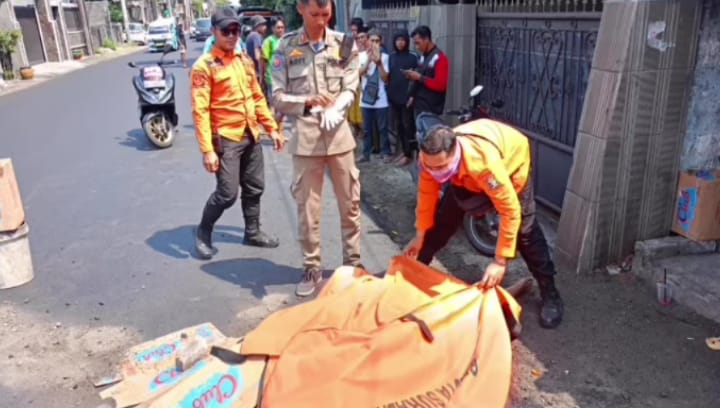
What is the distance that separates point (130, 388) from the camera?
2951 millimetres

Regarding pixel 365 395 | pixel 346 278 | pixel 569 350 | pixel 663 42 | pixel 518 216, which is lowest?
pixel 569 350

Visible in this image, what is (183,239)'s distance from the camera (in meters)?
5.37

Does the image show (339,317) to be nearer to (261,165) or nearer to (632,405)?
(632,405)

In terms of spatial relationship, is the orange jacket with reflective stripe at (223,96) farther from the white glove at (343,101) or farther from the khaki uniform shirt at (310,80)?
the white glove at (343,101)

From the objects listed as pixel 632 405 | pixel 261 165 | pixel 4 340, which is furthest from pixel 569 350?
pixel 4 340

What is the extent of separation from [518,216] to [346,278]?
91cm

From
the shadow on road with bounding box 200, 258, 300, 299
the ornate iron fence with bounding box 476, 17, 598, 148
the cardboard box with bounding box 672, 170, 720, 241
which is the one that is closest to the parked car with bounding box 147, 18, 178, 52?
the ornate iron fence with bounding box 476, 17, 598, 148

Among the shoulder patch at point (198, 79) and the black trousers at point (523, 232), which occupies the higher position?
the shoulder patch at point (198, 79)

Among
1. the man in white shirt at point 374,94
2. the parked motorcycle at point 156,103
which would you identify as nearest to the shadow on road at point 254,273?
the man in white shirt at point 374,94

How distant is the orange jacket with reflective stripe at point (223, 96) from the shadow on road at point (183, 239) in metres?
1.07

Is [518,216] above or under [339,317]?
above

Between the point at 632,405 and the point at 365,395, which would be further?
the point at 632,405

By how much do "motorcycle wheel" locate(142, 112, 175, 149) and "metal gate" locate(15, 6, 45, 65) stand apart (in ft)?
67.5

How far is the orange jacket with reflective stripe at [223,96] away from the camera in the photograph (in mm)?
4363
